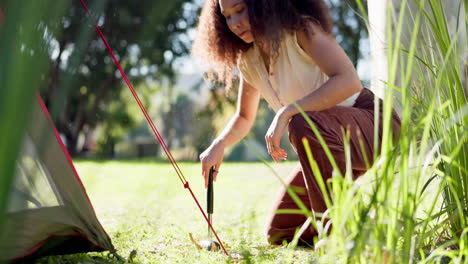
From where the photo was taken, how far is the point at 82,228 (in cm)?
161

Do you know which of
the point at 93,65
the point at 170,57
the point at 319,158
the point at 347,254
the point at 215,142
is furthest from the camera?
the point at 170,57

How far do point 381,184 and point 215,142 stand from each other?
3.70 ft

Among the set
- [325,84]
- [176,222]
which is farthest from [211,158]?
[176,222]

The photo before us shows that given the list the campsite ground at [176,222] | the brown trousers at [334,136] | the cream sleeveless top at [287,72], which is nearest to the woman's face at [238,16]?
the cream sleeveless top at [287,72]

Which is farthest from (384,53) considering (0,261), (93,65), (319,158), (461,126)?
(93,65)

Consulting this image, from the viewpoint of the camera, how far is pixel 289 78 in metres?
2.10

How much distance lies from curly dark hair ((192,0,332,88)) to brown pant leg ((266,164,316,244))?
0.52 m

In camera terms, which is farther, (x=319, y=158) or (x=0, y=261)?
(x=319, y=158)

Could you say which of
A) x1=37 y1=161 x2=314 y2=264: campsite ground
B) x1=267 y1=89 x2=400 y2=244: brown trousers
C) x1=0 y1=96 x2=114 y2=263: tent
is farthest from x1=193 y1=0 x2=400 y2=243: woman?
x1=0 y1=96 x2=114 y2=263: tent

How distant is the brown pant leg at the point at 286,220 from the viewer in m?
2.29

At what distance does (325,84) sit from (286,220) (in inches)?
30.3

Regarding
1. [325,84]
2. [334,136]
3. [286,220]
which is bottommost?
[286,220]

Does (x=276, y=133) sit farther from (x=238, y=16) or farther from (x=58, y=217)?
(x=58, y=217)

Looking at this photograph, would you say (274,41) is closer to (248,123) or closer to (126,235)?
(248,123)
